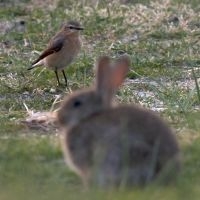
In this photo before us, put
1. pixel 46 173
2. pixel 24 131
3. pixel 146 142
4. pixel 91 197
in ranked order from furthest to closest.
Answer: pixel 24 131, pixel 46 173, pixel 146 142, pixel 91 197

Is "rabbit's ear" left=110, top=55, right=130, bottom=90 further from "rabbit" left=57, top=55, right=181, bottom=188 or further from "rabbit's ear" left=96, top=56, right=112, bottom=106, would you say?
"rabbit" left=57, top=55, right=181, bottom=188

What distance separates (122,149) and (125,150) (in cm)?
A: 4

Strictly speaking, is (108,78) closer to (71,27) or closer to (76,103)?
(76,103)

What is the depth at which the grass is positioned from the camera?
623cm

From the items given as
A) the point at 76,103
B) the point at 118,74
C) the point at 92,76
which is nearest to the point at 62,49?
the point at 92,76

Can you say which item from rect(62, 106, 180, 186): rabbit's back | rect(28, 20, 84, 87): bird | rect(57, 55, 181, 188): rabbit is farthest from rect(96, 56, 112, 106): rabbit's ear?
rect(28, 20, 84, 87): bird

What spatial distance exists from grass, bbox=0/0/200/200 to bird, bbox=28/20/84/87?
143mm

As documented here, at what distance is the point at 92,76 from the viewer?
11609 mm

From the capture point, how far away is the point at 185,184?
5.93m

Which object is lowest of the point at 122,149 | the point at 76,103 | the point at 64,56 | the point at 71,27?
the point at 64,56

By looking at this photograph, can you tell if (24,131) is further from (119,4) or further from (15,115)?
(119,4)

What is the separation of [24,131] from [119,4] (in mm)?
7053

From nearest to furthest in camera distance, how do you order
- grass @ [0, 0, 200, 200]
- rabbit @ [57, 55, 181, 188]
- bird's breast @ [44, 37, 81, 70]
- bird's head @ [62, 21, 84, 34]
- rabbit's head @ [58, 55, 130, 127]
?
rabbit @ [57, 55, 181, 188]
rabbit's head @ [58, 55, 130, 127]
grass @ [0, 0, 200, 200]
bird's breast @ [44, 37, 81, 70]
bird's head @ [62, 21, 84, 34]

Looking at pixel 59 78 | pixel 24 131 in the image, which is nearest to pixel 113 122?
pixel 24 131
